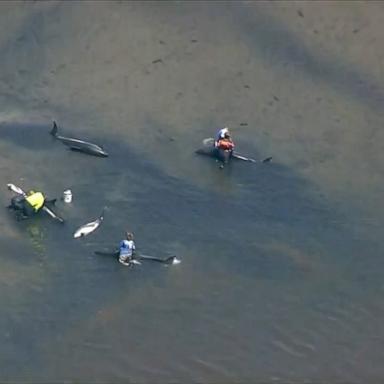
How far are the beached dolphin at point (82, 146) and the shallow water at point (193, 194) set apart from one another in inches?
12.8

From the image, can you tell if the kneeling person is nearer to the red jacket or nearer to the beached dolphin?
the beached dolphin

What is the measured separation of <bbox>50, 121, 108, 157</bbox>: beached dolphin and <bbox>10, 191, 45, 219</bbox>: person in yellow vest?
3.89 metres

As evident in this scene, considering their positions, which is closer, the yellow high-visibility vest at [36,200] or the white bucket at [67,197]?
the yellow high-visibility vest at [36,200]

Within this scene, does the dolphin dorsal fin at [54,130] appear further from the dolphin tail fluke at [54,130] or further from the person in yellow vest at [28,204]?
the person in yellow vest at [28,204]

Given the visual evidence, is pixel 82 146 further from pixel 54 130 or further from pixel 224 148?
pixel 224 148

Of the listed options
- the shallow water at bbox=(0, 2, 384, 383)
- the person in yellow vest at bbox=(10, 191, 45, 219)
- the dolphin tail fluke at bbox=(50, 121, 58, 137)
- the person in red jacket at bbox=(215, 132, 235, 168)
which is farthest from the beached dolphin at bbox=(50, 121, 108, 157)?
the person in red jacket at bbox=(215, 132, 235, 168)

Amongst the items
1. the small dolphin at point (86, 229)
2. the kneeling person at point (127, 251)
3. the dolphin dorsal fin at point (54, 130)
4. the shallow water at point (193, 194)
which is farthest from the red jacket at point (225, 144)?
the dolphin dorsal fin at point (54, 130)

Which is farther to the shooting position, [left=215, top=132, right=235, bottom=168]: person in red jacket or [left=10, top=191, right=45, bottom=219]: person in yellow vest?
[left=215, top=132, right=235, bottom=168]: person in red jacket

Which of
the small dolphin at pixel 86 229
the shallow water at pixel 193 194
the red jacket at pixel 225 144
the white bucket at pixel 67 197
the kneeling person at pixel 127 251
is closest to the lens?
the shallow water at pixel 193 194

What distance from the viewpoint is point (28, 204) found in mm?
30672

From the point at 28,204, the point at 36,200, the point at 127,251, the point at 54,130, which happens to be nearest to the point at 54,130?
the point at 54,130

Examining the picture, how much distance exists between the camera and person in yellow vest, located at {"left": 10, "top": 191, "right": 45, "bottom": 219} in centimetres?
3067

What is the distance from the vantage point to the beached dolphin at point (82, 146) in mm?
34406

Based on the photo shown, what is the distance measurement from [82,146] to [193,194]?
4.76 metres
